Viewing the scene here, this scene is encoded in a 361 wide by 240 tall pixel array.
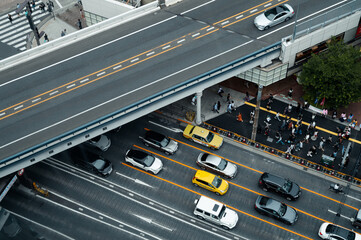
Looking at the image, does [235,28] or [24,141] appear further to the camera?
A: [235,28]

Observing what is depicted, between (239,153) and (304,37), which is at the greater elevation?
(304,37)

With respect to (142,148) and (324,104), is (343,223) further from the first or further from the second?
(142,148)

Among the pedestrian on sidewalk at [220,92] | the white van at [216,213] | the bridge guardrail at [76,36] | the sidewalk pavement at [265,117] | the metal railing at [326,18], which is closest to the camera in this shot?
the white van at [216,213]

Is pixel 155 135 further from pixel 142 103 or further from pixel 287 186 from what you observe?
pixel 287 186

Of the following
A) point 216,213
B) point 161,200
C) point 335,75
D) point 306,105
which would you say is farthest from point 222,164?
point 335,75

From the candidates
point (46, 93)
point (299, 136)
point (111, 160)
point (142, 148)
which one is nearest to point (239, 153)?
point (299, 136)

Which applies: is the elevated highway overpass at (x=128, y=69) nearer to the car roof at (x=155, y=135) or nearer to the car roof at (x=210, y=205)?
the car roof at (x=155, y=135)

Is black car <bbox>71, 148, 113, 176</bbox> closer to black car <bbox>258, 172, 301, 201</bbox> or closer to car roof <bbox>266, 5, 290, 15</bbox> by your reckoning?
black car <bbox>258, 172, 301, 201</bbox>

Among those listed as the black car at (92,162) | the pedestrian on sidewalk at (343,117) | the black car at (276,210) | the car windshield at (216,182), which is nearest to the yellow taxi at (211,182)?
the car windshield at (216,182)
